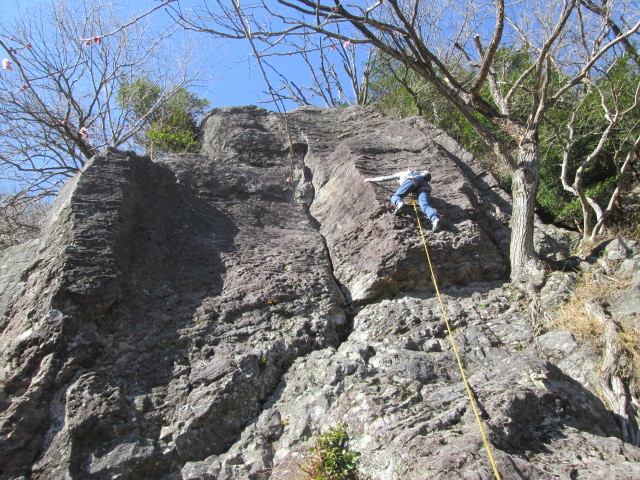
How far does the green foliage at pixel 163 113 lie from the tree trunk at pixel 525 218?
21.1ft


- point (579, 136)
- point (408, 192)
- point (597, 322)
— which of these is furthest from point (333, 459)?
point (579, 136)

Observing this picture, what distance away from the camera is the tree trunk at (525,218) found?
521cm

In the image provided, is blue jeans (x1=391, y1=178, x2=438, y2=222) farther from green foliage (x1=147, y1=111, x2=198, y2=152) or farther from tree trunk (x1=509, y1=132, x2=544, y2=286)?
green foliage (x1=147, y1=111, x2=198, y2=152)

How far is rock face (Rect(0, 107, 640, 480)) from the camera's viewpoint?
3100 millimetres

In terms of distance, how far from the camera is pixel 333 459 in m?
2.99

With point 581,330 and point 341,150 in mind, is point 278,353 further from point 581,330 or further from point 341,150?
point 341,150

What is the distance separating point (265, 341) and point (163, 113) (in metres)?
9.17

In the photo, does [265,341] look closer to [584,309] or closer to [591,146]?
[584,309]

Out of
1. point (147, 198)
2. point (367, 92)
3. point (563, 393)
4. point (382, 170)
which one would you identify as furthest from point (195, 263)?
point (367, 92)

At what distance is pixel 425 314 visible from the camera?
4.70 metres

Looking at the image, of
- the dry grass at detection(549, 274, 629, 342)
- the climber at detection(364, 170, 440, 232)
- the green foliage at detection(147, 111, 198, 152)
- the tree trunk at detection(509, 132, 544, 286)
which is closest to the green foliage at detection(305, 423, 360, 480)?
the dry grass at detection(549, 274, 629, 342)

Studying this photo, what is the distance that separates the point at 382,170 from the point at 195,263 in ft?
10.4

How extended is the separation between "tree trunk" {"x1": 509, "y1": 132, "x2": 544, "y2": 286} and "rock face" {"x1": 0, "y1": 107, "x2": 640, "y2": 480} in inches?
10.3

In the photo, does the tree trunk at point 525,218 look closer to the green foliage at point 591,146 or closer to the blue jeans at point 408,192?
the blue jeans at point 408,192
